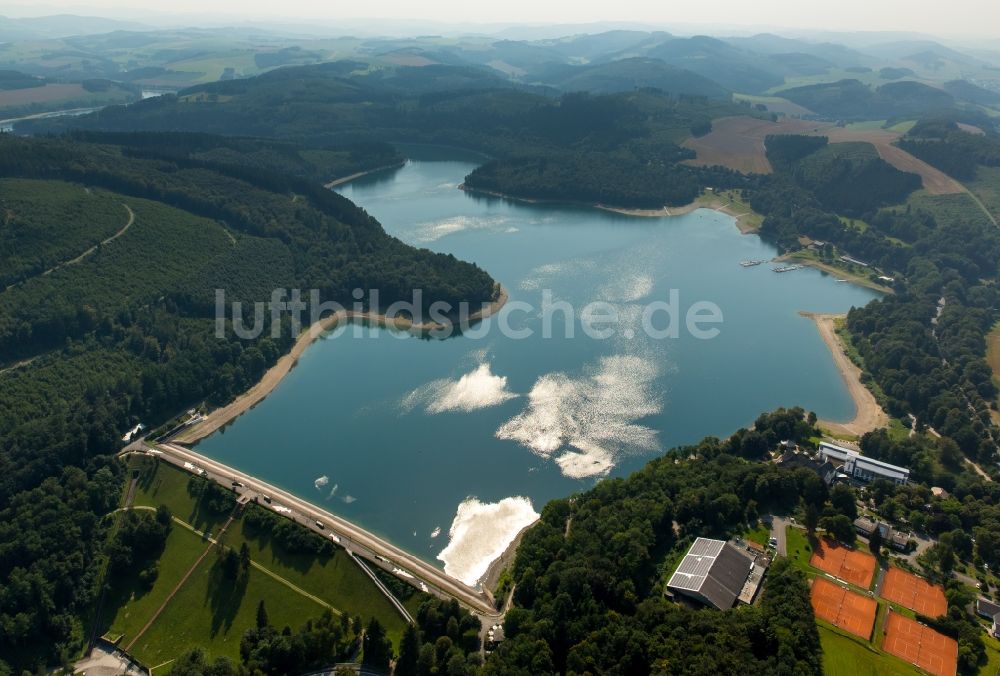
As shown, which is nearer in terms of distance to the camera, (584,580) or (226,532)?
(584,580)

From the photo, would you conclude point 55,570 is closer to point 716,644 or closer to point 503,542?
point 503,542

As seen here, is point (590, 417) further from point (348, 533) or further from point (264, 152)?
point (264, 152)

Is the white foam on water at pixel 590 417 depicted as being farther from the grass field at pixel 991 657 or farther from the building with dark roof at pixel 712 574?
the grass field at pixel 991 657

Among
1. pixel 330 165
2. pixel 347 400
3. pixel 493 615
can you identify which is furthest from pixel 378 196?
pixel 493 615

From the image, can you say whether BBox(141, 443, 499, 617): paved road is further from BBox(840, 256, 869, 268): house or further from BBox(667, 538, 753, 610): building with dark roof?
BBox(840, 256, 869, 268): house

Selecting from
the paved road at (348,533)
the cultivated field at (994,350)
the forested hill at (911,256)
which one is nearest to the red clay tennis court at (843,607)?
the paved road at (348,533)

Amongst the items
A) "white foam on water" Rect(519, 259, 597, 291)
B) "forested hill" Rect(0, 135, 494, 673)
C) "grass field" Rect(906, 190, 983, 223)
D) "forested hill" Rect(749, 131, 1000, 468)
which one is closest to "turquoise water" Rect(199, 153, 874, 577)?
"white foam on water" Rect(519, 259, 597, 291)
